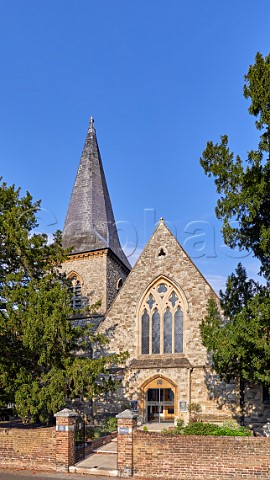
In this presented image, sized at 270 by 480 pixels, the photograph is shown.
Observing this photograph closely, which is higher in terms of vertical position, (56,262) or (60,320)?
(56,262)

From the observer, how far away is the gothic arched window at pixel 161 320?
20859mm

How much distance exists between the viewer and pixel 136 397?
20.5 m

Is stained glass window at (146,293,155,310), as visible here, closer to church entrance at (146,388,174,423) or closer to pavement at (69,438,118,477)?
church entrance at (146,388,174,423)

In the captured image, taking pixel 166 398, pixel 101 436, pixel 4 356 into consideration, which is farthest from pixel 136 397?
pixel 4 356

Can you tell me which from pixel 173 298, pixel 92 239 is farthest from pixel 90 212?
pixel 173 298

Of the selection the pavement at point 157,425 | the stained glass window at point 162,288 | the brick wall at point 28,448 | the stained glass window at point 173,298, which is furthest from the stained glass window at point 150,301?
the brick wall at point 28,448

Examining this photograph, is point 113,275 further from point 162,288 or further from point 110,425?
point 110,425

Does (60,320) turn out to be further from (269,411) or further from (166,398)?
(269,411)

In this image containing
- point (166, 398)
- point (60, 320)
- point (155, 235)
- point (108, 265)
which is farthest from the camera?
point (108, 265)

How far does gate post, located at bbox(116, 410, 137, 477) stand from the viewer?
1210 cm

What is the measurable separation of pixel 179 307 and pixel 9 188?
934 cm

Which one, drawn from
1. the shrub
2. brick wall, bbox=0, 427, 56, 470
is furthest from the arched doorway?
brick wall, bbox=0, 427, 56, 470

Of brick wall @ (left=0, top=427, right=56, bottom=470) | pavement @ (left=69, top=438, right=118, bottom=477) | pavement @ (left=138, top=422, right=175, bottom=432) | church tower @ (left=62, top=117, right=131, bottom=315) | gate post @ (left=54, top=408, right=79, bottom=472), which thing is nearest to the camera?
pavement @ (left=69, top=438, right=118, bottom=477)

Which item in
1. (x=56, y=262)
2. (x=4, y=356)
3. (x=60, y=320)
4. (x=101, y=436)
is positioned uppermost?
(x=56, y=262)
